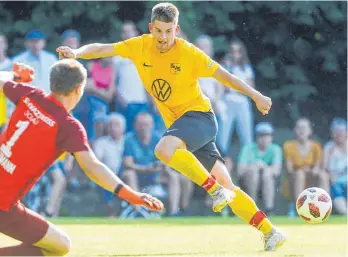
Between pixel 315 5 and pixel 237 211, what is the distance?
914 centimetres

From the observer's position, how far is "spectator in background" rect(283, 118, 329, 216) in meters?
15.0

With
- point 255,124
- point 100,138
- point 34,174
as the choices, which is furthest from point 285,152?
point 34,174

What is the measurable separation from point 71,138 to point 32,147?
0.28 m

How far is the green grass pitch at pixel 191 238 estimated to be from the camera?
28.4 feet

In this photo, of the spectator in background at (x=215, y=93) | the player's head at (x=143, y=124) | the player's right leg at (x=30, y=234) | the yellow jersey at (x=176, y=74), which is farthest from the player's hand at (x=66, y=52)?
the spectator in background at (x=215, y=93)

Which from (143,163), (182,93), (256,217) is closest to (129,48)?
(182,93)

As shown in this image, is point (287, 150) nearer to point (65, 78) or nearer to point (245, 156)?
point (245, 156)

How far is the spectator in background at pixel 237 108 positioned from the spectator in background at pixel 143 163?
1076 millimetres

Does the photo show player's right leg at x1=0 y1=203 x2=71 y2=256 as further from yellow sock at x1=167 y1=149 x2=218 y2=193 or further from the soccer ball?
the soccer ball

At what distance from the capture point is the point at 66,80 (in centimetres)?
655

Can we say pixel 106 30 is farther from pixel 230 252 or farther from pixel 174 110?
pixel 230 252

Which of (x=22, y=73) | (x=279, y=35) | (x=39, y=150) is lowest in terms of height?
(x=39, y=150)

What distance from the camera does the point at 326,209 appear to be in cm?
946

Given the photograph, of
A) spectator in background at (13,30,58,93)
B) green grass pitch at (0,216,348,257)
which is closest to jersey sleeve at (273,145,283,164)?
green grass pitch at (0,216,348,257)
